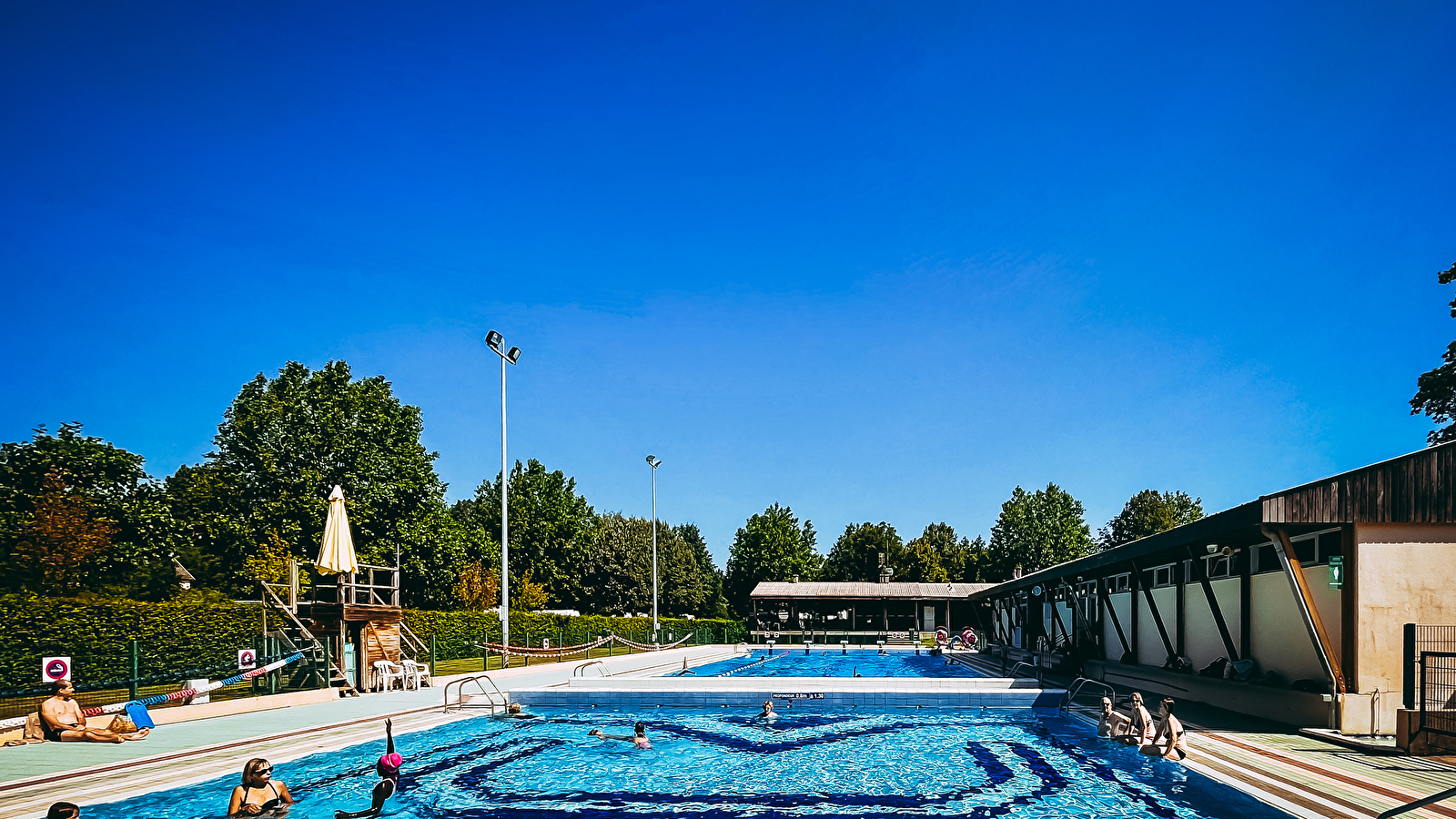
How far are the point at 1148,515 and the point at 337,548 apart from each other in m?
78.0

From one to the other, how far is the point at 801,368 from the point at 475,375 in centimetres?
1769

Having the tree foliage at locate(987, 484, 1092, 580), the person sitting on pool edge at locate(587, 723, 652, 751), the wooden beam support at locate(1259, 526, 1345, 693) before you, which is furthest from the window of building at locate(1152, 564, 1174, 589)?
the tree foliage at locate(987, 484, 1092, 580)

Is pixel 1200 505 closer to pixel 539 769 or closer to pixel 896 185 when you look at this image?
pixel 896 185

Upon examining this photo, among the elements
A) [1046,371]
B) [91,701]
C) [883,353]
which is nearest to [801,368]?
[883,353]

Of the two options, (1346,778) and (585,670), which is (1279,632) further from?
(585,670)

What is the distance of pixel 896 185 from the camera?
2839 cm

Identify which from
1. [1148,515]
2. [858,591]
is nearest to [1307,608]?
[858,591]

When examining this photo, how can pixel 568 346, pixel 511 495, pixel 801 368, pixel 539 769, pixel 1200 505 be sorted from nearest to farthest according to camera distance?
pixel 539 769, pixel 568 346, pixel 801 368, pixel 511 495, pixel 1200 505

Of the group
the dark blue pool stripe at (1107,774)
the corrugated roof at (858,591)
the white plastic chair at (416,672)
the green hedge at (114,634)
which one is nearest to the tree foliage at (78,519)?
the green hedge at (114,634)

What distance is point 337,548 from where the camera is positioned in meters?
18.6

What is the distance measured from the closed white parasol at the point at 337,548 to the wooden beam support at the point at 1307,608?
1653cm

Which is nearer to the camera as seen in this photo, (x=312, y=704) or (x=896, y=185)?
(x=312, y=704)

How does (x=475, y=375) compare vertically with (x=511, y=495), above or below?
above

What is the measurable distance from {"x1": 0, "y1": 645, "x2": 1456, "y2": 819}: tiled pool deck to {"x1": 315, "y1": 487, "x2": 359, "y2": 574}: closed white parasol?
2741mm
